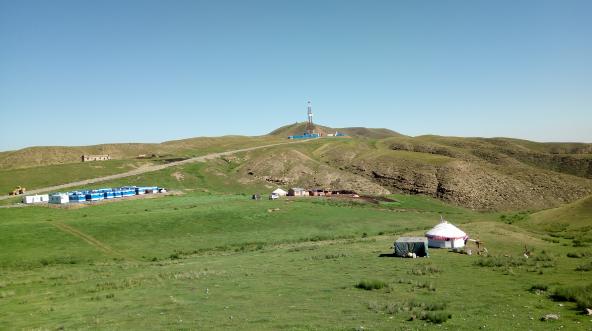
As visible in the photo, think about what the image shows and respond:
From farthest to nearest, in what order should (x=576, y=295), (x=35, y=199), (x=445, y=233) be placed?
(x=35, y=199)
(x=445, y=233)
(x=576, y=295)

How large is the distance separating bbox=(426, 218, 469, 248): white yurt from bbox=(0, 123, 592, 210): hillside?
58.5 m

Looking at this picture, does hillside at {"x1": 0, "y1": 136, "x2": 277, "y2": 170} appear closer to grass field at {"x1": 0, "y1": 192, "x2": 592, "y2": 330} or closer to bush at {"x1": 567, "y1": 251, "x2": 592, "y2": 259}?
grass field at {"x1": 0, "y1": 192, "x2": 592, "y2": 330}

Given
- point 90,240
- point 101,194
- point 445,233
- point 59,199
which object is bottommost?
point 90,240

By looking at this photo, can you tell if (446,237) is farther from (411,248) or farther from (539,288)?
(539,288)

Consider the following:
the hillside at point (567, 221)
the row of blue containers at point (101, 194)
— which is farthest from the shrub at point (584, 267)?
the row of blue containers at point (101, 194)

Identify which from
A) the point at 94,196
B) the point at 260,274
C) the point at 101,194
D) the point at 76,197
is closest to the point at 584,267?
the point at 260,274

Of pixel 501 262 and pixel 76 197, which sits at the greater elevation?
pixel 76 197

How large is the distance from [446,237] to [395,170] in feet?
269

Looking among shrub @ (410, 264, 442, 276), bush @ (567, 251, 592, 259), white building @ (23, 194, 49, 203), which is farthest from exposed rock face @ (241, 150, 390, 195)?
shrub @ (410, 264, 442, 276)

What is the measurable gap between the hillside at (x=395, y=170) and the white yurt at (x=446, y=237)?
192 ft

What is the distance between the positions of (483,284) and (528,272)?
21.4ft

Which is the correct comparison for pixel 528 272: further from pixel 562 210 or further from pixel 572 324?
pixel 562 210

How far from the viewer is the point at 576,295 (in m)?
24.2

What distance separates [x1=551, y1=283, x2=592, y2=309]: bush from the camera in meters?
22.8
